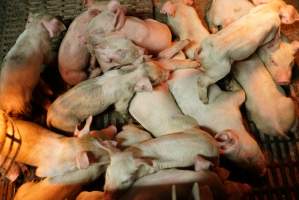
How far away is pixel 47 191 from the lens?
165 cm

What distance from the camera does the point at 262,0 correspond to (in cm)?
190

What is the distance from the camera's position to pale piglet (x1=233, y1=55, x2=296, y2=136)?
1.78 metres

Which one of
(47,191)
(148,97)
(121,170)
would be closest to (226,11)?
(148,97)

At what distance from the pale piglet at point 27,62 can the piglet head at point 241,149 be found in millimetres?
775

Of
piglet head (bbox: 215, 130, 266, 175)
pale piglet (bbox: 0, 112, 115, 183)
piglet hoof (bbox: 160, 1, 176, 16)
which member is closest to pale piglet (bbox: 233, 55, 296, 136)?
piglet head (bbox: 215, 130, 266, 175)

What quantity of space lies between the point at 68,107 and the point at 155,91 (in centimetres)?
34

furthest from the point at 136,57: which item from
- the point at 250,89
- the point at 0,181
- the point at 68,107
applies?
the point at 0,181

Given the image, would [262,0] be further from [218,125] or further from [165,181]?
[165,181]

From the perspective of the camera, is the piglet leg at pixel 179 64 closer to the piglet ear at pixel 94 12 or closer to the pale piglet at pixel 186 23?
the pale piglet at pixel 186 23

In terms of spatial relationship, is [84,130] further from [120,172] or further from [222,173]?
[222,173]

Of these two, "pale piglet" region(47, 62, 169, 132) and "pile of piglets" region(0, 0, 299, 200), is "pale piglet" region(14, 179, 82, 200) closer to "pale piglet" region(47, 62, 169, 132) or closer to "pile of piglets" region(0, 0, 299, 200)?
"pile of piglets" region(0, 0, 299, 200)

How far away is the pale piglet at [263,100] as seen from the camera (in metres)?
1.78

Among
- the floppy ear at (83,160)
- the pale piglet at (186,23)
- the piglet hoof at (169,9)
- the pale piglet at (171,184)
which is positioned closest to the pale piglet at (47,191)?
the floppy ear at (83,160)

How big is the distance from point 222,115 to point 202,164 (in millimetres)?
288
